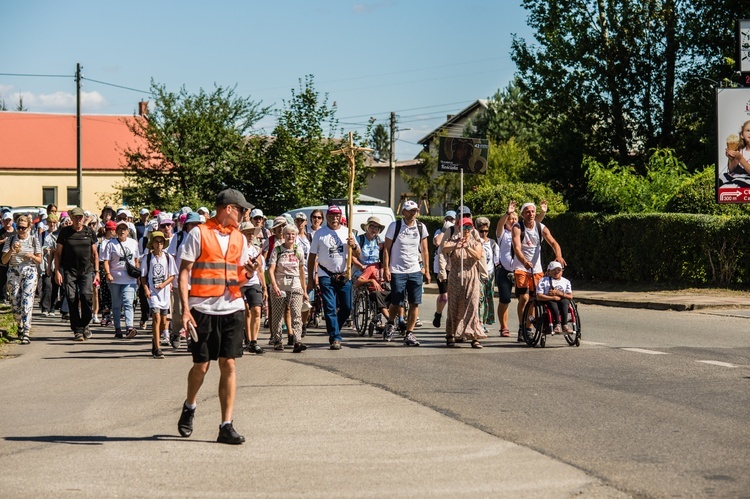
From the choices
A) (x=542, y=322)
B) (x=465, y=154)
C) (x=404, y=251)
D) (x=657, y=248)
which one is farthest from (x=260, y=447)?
(x=657, y=248)

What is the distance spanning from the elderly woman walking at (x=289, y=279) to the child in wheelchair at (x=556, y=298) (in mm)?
3026

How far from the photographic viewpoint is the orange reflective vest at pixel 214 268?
846cm

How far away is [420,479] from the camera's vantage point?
→ 22.9 ft

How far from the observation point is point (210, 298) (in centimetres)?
844

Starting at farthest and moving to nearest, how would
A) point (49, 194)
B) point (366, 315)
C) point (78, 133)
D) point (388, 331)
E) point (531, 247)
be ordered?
point (49, 194), point (78, 133), point (366, 315), point (388, 331), point (531, 247)

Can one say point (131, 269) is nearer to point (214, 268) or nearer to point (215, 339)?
point (214, 268)

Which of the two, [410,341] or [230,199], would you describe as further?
[410,341]

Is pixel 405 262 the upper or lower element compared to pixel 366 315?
upper

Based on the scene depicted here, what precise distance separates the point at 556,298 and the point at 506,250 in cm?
185

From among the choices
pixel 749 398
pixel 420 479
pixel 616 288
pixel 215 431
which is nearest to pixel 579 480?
pixel 420 479

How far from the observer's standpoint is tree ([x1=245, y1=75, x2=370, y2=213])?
3941 cm

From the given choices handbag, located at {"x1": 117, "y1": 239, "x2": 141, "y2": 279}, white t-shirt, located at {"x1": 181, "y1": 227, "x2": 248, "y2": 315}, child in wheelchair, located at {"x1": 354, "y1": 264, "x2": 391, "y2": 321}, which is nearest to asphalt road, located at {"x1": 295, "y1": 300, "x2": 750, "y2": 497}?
child in wheelchair, located at {"x1": 354, "y1": 264, "x2": 391, "y2": 321}

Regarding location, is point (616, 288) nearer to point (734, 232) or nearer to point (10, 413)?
point (734, 232)

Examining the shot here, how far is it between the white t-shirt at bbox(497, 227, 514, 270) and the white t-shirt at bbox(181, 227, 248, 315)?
802 cm
